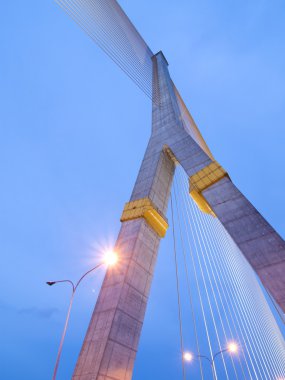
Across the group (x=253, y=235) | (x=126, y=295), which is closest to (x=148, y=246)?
(x=126, y=295)

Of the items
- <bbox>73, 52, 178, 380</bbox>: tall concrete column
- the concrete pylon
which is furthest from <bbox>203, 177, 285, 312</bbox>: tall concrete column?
<bbox>73, 52, 178, 380</bbox>: tall concrete column

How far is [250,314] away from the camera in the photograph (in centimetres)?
1867

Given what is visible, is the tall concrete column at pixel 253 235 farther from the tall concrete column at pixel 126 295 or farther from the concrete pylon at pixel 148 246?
the tall concrete column at pixel 126 295

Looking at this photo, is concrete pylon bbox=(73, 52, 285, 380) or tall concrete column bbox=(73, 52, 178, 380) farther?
concrete pylon bbox=(73, 52, 285, 380)

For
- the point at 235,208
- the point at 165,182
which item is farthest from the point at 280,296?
the point at 165,182

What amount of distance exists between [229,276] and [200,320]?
13162 centimetres

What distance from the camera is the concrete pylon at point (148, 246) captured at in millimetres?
8031

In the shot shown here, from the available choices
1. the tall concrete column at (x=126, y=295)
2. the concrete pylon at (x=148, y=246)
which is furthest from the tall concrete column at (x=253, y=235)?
the tall concrete column at (x=126, y=295)

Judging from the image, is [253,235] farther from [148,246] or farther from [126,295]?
[126,295]

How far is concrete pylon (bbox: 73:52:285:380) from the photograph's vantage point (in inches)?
316

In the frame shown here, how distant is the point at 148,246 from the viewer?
11094 millimetres

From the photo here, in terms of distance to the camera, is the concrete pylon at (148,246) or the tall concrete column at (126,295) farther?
the concrete pylon at (148,246)

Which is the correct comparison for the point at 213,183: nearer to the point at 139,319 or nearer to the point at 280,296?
the point at 280,296

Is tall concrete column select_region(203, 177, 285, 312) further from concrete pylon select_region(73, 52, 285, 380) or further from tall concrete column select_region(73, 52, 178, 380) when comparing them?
tall concrete column select_region(73, 52, 178, 380)
